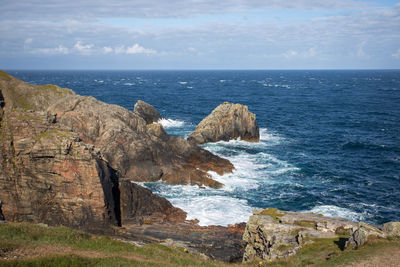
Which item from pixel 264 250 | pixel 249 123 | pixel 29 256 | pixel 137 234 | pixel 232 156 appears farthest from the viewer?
pixel 249 123

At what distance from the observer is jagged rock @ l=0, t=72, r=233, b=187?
5041 centimetres

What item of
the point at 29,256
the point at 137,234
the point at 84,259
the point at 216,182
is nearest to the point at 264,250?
the point at 137,234

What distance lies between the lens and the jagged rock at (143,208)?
38.5 meters

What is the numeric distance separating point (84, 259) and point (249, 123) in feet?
196

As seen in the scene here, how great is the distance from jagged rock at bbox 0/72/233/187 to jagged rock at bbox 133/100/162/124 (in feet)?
81.8

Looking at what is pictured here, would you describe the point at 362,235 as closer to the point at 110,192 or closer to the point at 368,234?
the point at 368,234

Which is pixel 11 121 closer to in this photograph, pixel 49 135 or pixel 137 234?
pixel 49 135

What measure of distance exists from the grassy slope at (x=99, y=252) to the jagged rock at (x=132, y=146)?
22.9 m

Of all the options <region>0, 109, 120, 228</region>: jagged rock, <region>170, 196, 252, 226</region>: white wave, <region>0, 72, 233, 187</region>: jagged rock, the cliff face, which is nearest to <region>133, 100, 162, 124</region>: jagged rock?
<region>0, 72, 233, 187</region>: jagged rock

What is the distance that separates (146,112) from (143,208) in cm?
4929

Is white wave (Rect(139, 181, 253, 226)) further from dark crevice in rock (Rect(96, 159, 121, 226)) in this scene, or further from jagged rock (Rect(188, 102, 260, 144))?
jagged rock (Rect(188, 102, 260, 144))

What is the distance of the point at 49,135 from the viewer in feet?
120

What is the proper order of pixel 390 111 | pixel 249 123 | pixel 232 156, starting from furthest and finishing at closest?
1. pixel 390 111
2. pixel 249 123
3. pixel 232 156

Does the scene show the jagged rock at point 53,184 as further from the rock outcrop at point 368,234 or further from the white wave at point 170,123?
the white wave at point 170,123
